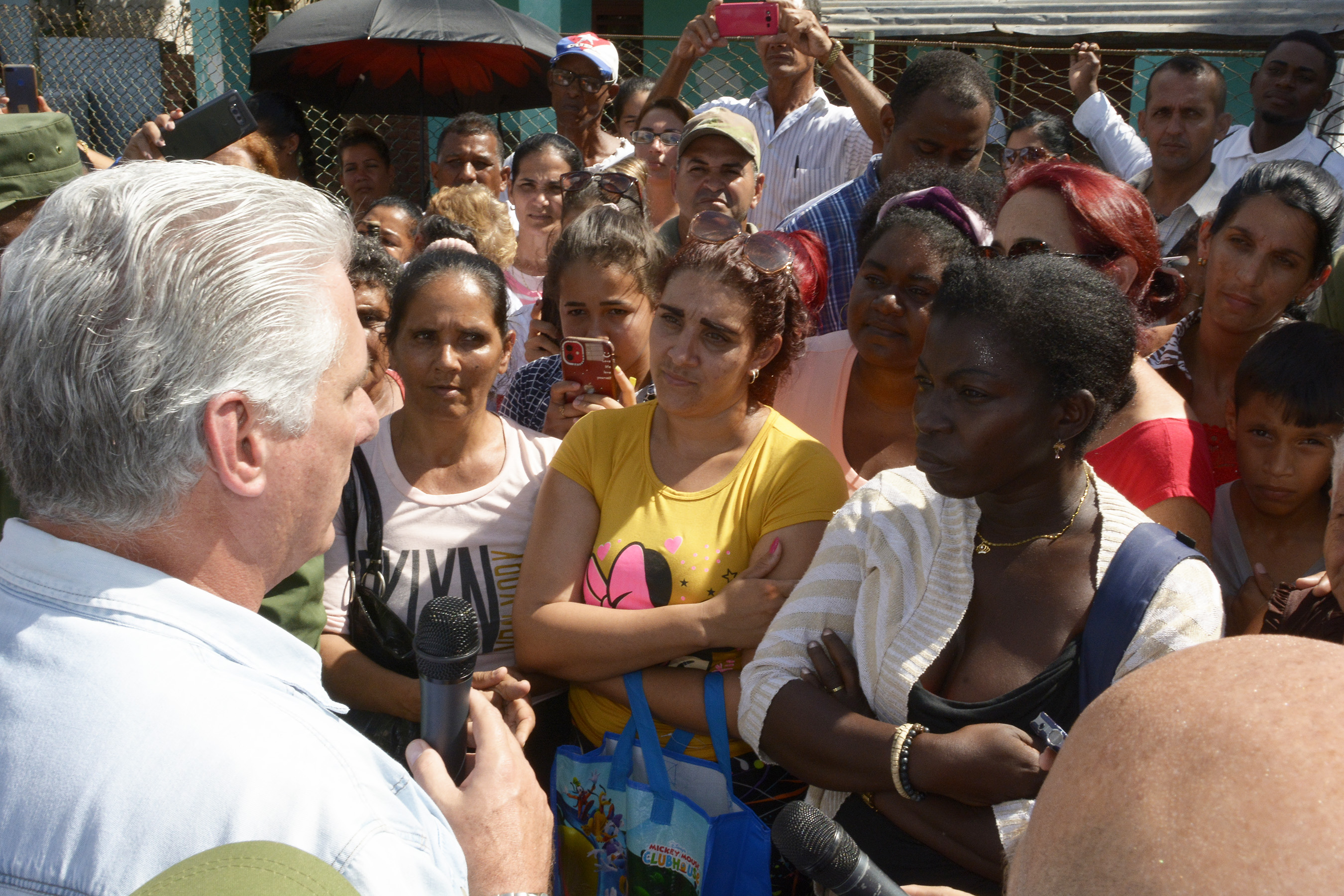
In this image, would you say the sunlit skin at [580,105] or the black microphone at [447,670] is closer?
the black microphone at [447,670]

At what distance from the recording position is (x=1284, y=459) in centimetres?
246

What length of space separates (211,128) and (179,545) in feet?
8.24

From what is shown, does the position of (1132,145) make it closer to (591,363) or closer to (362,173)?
(591,363)

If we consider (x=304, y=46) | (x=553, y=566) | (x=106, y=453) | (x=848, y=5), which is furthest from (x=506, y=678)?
(x=848, y=5)

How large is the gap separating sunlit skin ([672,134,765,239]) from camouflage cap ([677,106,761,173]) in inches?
0.7

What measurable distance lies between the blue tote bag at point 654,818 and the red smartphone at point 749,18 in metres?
3.29

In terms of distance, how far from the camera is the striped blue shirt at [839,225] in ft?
12.2

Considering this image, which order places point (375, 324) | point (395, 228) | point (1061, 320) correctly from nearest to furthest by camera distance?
point (1061, 320) < point (375, 324) < point (395, 228)

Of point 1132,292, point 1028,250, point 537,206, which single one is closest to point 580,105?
point 537,206

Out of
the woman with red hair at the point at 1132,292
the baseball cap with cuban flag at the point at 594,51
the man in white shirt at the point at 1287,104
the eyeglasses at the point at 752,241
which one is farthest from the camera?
the baseball cap with cuban flag at the point at 594,51

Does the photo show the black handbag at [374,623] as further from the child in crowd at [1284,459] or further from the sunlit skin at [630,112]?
the sunlit skin at [630,112]

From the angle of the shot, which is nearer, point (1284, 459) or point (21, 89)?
point (1284, 459)

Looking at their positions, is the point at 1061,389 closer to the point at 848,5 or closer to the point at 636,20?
the point at 848,5

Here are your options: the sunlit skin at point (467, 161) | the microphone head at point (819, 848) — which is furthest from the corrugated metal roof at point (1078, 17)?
the microphone head at point (819, 848)
